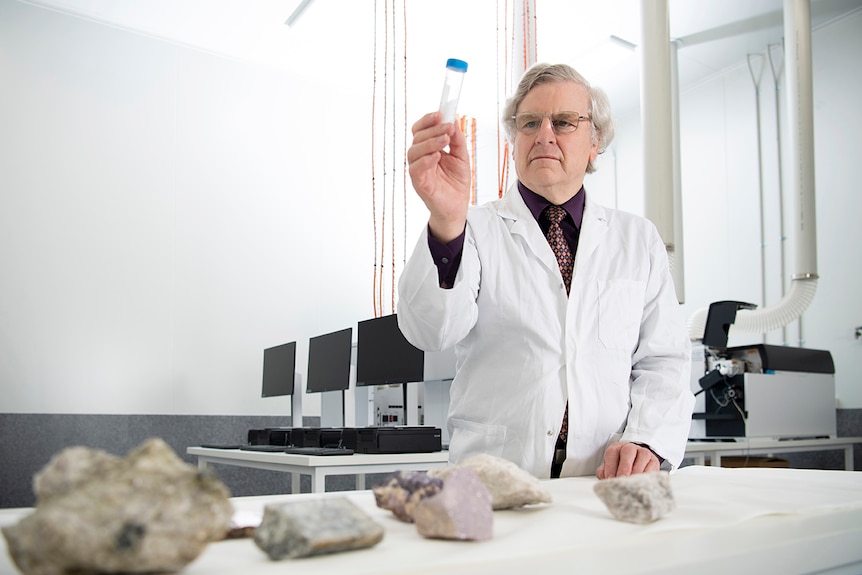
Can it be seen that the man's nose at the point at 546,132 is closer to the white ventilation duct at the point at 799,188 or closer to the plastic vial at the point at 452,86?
the plastic vial at the point at 452,86

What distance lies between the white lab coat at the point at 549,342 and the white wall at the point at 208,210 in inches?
129

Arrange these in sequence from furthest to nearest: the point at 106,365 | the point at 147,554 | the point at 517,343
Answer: the point at 106,365, the point at 517,343, the point at 147,554

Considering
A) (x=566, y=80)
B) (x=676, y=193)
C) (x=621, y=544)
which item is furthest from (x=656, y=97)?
(x=621, y=544)

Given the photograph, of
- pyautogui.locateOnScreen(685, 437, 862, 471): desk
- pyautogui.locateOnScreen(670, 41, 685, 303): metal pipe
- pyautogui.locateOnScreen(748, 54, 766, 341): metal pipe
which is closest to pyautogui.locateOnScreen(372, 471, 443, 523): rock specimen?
pyautogui.locateOnScreen(670, 41, 685, 303): metal pipe

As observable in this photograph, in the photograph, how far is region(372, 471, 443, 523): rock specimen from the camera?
0.65 meters

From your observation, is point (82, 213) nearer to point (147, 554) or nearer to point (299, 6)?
point (299, 6)

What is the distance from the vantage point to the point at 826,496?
0.83m

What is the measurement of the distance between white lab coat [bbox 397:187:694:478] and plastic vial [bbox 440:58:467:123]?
291 millimetres

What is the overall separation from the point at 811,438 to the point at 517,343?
2.88 meters

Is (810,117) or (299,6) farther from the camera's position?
(299,6)

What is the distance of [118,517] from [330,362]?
133 inches

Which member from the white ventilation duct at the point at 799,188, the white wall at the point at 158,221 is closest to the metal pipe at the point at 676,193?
the white ventilation duct at the point at 799,188

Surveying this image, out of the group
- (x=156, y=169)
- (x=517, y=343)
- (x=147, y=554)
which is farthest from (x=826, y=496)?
(x=156, y=169)

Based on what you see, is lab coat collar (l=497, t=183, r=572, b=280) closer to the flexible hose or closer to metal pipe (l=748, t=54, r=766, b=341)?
the flexible hose
